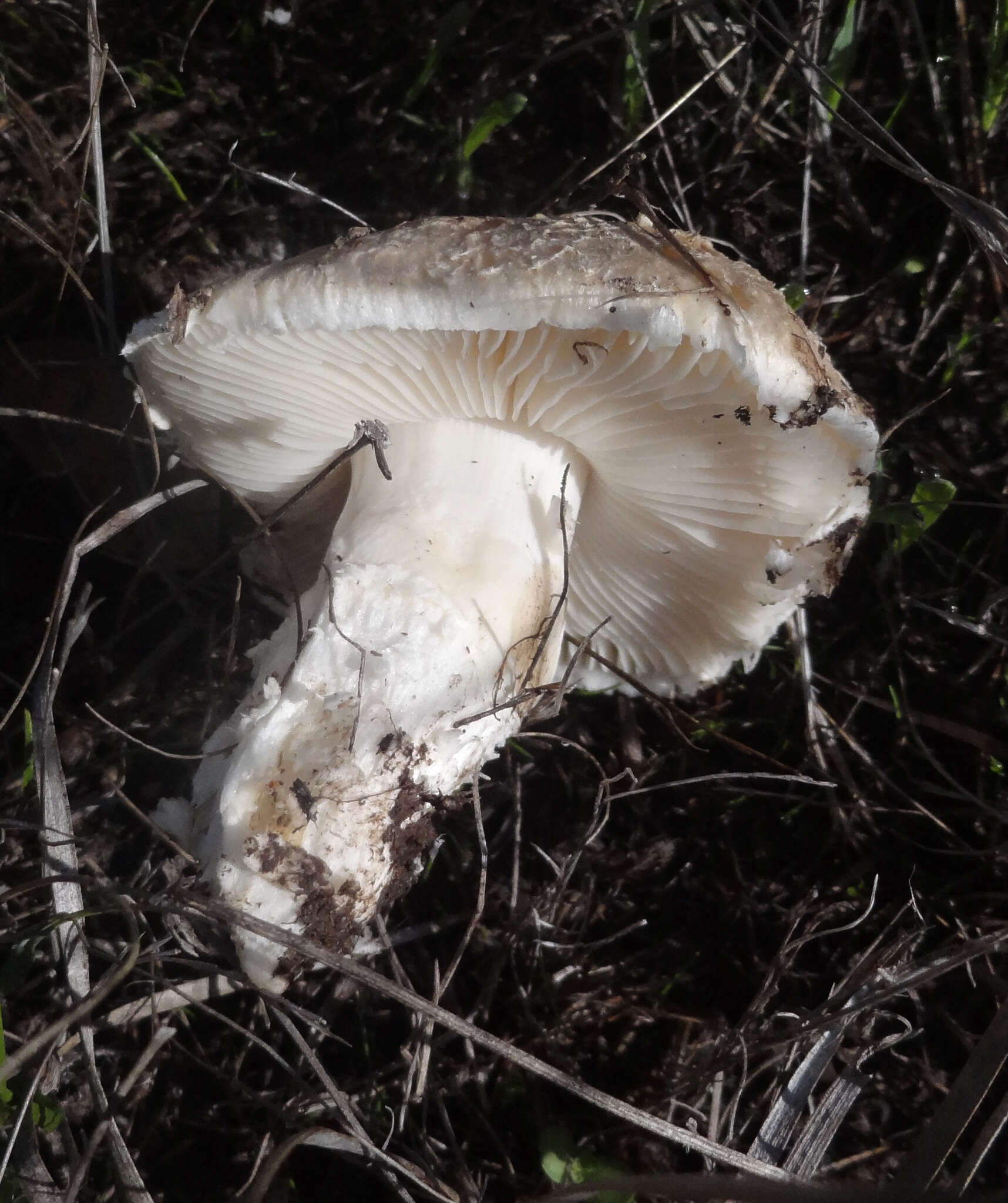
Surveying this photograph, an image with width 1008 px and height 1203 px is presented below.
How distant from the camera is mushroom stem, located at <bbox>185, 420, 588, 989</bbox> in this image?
5.05ft

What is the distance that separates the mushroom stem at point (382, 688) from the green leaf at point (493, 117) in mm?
779

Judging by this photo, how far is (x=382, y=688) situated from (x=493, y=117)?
4.53 feet

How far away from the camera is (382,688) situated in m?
1.58

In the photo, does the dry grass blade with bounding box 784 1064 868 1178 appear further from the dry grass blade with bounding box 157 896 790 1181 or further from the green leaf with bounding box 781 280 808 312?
the green leaf with bounding box 781 280 808 312

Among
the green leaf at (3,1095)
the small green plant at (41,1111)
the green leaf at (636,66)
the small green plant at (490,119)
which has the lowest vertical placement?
the small green plant at (41,1111)

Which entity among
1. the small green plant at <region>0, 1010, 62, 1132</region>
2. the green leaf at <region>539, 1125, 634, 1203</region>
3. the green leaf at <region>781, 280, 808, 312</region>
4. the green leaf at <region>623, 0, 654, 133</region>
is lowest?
the green leaf at <region>539, 1125, 634, 1203</region>

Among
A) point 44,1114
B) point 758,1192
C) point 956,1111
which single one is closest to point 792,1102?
point 956,1111

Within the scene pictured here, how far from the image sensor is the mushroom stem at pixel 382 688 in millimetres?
1539

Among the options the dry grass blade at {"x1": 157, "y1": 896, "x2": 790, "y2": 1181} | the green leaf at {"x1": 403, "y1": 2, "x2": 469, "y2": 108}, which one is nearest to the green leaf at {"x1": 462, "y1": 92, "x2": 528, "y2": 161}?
the green leaf at {"x1": 403, "y1": 2, "x2": 469, "y2": 108}

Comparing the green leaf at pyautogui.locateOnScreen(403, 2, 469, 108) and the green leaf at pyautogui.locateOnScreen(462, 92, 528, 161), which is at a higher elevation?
the green leaf at pyautogui.locateOnScreen(403, 2, 469, 108)

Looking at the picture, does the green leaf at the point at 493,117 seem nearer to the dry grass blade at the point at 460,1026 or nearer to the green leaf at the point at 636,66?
the green leaf at the point at 636,66

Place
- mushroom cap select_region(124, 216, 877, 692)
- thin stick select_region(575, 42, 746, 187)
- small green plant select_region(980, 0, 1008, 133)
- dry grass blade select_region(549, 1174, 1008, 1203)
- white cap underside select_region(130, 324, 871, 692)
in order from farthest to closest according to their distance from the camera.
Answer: thin stick select_region(575, 42, 746, 187), small green plant select_region(980, 0, 1008, 133), white cap underside select_region(130, 324, 871, 692), mushroom cap select_region(124, 216, 877, 692), dry grass blade select_region(549, 1174, 1008, 1203)

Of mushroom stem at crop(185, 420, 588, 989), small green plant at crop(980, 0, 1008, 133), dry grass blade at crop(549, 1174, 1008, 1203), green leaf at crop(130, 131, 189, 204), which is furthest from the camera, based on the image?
green leaf at crop(130, 131, 189, 204)

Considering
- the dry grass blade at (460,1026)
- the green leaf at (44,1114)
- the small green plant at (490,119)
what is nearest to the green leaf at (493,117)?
the small green plant at (490,119)
